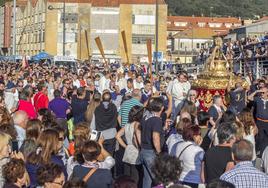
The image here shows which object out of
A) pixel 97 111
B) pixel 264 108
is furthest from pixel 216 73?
pixel 97 111

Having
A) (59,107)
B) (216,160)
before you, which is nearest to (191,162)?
(216,160)

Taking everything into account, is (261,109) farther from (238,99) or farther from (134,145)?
(134,145)

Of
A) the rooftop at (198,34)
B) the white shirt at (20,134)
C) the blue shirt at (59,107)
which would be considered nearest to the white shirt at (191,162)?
the white shirt at (20,134)

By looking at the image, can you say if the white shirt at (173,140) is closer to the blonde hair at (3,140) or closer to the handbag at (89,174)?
the handbag at (89,174)

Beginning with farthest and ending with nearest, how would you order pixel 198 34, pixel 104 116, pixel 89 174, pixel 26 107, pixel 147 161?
pixel 198 34, pixel 26 107, pixel 104 116, pixel 147 161, pixel 89 174

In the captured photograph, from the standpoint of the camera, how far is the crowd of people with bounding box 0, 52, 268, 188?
6445 millimetres

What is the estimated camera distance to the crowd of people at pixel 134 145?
21.1 ft

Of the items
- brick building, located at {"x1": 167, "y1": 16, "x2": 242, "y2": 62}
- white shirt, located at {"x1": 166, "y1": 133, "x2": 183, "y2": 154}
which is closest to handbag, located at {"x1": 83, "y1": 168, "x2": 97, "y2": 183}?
white shirt, located at {"x1": 166, "y1": 133, "x2": 183, "y2": 154}

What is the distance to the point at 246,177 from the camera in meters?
6.36

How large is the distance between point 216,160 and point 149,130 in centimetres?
211

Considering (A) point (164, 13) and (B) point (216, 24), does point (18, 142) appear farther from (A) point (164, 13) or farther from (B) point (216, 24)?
(B) point (216, 24)

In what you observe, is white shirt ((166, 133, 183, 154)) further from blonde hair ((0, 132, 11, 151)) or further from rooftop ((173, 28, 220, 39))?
rooftop ((173, 28, 220, 39))

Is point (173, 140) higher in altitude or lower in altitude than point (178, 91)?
lower

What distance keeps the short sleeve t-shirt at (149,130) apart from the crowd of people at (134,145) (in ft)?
0.05
